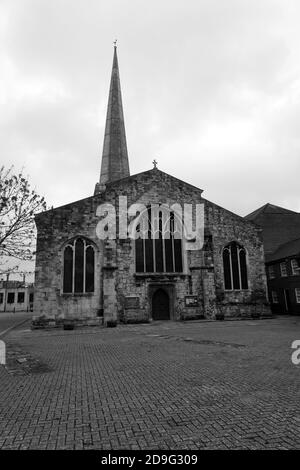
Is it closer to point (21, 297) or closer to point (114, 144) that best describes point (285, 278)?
point (114, 144)

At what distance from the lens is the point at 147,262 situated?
78.9 feet

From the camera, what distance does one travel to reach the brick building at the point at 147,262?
22.0 meters

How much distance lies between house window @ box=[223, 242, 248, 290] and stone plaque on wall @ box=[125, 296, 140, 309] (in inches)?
287

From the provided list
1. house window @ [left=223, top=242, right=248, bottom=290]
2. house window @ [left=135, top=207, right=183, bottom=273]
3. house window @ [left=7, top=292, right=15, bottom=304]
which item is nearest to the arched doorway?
house window @ [left=135, top=207, right=183, bottom=273]

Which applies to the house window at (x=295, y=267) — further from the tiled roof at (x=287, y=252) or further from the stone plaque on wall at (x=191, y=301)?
the stone plaque on wall at (x=191, y=301)

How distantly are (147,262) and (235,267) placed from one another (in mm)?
7257

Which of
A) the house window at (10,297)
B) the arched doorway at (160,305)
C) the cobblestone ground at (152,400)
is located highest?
the house window at (10,297)

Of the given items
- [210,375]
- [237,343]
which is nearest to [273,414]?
[210,375]

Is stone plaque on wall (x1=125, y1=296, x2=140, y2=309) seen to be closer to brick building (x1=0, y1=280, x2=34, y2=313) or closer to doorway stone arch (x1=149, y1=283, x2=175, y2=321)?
doorway stone arch (x1=149, y1=283, x2=175, y2=321)

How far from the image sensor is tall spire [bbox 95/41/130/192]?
31.5 metres

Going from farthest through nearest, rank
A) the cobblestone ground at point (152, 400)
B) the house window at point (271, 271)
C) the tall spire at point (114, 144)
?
the tall spire at point (114, 144), the house window at point (271, 271), the cobblestone ground at point (152, 400)

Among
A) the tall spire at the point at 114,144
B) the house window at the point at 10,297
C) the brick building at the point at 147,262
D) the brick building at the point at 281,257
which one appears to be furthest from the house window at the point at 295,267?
the house window at the point at 10,297

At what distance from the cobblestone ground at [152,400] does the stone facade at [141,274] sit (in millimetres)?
10647

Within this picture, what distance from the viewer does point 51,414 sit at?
213 inches
